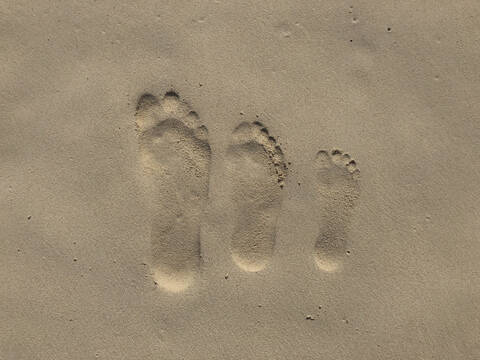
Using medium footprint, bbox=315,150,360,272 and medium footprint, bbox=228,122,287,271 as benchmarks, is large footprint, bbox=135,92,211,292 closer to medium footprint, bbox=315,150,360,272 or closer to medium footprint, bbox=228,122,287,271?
medium footprint, bbox=228,122,287,271

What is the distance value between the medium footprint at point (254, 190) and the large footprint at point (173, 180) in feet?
0.89

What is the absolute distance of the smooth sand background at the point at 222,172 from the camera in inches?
129

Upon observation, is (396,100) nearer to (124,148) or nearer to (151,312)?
(124,148)

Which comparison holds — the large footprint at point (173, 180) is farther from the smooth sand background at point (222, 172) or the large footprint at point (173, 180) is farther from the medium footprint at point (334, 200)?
the medium footprint at point (334, 200)

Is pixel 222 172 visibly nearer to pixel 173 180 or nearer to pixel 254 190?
pixel 254 190

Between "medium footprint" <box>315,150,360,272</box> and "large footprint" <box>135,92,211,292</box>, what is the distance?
3.30ft

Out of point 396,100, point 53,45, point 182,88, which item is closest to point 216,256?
point 182,88

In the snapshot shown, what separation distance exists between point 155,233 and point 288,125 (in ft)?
4.78

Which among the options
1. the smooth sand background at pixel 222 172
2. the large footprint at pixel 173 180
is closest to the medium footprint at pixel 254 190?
the smooth sand background at pixel 222 172

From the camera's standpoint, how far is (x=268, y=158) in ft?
10.8

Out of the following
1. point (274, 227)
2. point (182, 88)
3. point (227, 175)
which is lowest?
point (274, 227)

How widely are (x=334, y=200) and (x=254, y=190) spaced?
0.69 metres

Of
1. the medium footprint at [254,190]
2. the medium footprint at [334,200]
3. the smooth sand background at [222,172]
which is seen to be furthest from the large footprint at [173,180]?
the medium footprint at [334,200]

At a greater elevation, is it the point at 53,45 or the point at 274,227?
the point at 53,45
